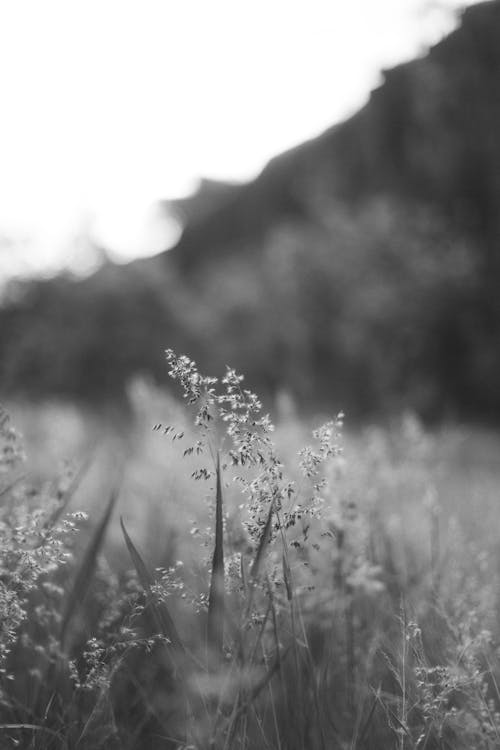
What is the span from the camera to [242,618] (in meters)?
1.48

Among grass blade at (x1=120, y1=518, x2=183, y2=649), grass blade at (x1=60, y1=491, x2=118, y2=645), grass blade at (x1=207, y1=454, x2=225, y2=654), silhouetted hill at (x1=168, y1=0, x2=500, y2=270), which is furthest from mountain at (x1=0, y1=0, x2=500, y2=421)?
grass blade at (x1=207, y1=454, x2=225, y2=654)

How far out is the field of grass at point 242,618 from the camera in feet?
5.07

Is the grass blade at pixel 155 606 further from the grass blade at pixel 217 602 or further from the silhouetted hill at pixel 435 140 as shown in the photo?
the silhouetted hill at pixel 435 140

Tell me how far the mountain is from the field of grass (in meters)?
8.63

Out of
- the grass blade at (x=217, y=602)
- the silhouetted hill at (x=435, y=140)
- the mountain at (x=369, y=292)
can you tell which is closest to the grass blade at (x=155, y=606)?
the grass blade at (x=217, y=602)

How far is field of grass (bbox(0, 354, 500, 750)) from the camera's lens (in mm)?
1545

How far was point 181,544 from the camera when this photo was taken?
312 cm

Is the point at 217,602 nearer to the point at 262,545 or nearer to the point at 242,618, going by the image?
the point at 242,618

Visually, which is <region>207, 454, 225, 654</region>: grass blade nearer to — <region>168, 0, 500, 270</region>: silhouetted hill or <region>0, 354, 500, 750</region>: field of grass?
<region>0, 354, 500, 750</region>: field of grass

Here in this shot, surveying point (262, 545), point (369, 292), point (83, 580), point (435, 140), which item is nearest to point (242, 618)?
point (262, 545)

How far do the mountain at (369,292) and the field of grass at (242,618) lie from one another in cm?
863

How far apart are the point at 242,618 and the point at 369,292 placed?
14291 mm

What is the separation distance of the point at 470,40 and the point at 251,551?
1098cm

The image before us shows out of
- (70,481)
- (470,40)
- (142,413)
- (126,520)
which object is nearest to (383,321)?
(470,40)
